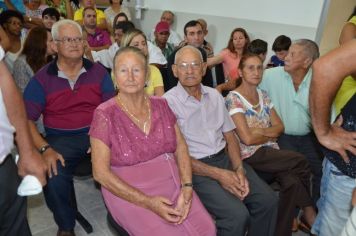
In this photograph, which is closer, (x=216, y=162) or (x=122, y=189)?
(x=122, y=189)

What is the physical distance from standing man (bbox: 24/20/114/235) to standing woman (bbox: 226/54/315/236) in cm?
93

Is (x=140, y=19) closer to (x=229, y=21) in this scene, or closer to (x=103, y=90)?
(x=229, y=21)

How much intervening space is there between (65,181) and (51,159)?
0.18 metres

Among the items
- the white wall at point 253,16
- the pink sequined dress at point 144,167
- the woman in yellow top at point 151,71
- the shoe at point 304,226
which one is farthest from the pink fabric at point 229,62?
the pink sequined dress at point 144,167

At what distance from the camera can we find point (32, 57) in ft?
8.93

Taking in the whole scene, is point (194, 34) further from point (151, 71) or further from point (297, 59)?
point (297, 59)

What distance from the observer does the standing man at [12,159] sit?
1.28m

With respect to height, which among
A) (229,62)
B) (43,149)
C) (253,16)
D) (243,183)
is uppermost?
(253,16)

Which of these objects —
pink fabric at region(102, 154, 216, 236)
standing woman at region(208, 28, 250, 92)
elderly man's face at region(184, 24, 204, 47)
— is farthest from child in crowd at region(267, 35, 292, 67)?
pink fabric at region(102, 154, 216, 236)

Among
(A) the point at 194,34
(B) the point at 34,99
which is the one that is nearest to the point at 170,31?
(A) the point at 194,34

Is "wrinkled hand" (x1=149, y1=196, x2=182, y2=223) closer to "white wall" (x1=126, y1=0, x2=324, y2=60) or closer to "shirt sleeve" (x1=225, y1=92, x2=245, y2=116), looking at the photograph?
"shirt sleeve" (x1=225, y1=92, x2=245, y2=116)

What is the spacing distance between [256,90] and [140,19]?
5.11m

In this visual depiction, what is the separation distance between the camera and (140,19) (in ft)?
22.3

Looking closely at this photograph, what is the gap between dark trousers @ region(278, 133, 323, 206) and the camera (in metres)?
2.34
